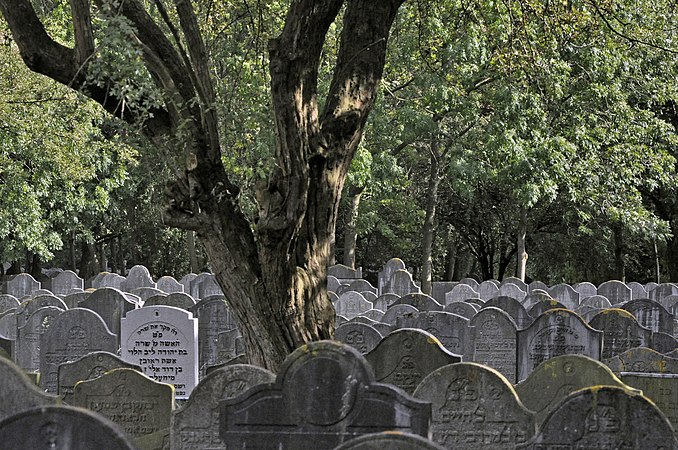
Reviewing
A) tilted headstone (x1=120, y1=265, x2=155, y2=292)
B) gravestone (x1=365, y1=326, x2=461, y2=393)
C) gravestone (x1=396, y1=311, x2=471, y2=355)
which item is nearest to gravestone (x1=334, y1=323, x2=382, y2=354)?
gravestone (x1=396, y1=311, x2=471, y2=355)

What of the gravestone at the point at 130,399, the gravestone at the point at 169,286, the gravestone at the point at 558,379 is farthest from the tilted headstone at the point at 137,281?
the gravestone at the point at 558,379

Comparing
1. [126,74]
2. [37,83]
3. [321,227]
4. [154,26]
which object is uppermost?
[37,83]

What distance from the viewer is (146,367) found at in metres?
13.6

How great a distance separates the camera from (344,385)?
7.11m

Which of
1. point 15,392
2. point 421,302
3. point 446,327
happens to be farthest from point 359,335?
point 15,392

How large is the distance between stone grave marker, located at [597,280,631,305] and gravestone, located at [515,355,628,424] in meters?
16.7

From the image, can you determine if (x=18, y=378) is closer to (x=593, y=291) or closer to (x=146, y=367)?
(x=146, y=367)

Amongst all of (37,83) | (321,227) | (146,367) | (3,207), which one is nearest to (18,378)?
(321,227)

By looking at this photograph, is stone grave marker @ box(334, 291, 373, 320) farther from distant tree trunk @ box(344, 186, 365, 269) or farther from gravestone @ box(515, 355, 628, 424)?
gravestone @ box(515, 355, 628, 424)

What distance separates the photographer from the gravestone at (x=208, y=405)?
8547mm

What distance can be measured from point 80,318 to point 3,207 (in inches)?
512

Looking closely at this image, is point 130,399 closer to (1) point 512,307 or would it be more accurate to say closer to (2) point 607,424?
(2) point 607,424

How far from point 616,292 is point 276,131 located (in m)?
18.4

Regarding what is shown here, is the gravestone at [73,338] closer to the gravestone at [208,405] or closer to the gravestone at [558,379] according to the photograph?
the gravestone at [208,405]
